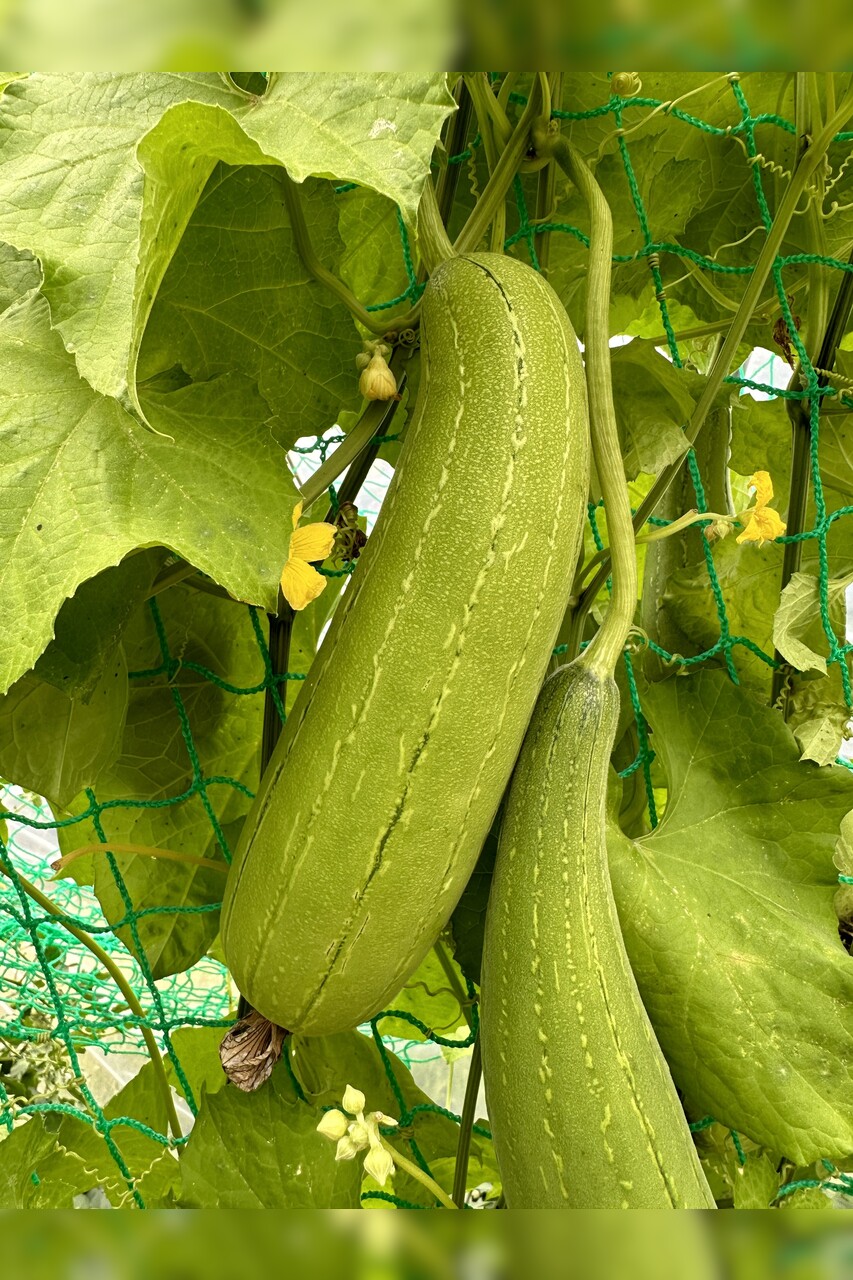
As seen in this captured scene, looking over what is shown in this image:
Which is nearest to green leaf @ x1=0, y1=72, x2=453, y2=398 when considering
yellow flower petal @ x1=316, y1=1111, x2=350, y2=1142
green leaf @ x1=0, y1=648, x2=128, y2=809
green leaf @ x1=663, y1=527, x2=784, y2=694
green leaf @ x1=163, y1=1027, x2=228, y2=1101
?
green leaf @ x1=0, y1=648, x2=128, y2=809

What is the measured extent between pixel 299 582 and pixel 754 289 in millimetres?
461

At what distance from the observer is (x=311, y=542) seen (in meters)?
0.69

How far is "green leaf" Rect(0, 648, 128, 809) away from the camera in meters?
0.86

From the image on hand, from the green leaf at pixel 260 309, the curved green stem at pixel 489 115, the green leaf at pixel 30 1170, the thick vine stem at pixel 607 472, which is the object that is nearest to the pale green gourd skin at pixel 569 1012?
the thick vine stem at pixel 607 472

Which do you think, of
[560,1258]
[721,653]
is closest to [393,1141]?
[721,653]

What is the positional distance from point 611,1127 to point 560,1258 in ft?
1.69

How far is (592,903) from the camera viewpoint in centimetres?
68

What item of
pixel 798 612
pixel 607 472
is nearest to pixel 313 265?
pixel 607 472

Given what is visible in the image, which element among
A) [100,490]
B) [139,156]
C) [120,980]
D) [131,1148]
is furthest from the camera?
[131,1148]

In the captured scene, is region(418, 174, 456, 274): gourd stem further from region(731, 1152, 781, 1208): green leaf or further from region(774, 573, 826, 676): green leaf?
region(731, 1152, 781, 1208): green leaf

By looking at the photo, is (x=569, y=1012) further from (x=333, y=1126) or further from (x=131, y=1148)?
(x=131, y=1148)

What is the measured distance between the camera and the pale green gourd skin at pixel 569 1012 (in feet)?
2.12

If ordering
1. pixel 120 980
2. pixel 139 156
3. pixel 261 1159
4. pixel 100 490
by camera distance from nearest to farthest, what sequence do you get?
pixel 139 156, pixel 100 490, pixel 261 1159, pixel 120 980

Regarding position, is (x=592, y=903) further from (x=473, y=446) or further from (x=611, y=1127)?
(x=473, y=446)
